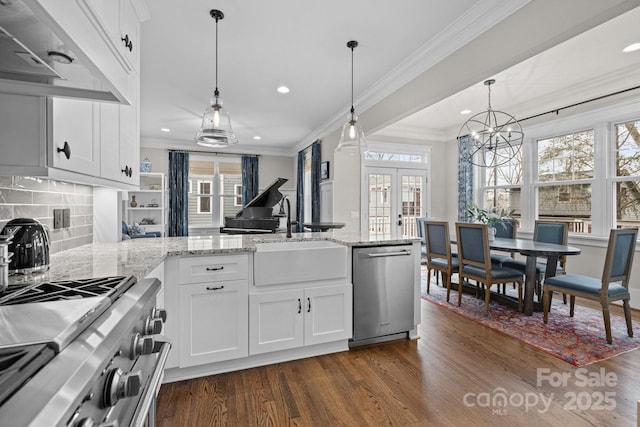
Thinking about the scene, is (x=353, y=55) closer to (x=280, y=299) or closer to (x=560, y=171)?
(x=280, y=299)

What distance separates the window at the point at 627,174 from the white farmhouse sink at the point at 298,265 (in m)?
3.83

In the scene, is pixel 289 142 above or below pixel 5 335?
above

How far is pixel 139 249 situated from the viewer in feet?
6.52

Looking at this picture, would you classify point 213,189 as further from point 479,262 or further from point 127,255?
point 479,262

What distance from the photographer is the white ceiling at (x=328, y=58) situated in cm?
235

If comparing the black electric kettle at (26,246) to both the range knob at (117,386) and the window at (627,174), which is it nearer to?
the range knob at (117,386)

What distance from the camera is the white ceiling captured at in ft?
7.72

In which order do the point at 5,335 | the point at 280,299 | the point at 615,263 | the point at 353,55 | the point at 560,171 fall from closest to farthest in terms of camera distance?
1. the point at 5,335
2. the point at 280,299
3. the point at 615,263
4. the point at 353,55
5. the point at 560,171

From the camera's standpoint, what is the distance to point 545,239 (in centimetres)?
385

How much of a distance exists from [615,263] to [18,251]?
399cm

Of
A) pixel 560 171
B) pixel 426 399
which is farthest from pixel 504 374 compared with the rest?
pixel 560 171

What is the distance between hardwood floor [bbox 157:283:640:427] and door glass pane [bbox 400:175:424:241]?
3738mm

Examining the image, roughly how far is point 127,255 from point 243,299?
75 centimetres

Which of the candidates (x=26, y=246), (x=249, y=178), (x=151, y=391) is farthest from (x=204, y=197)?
(x=151, y=391)
